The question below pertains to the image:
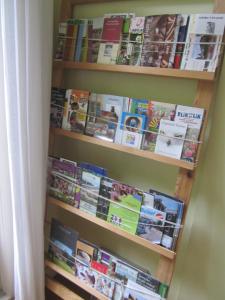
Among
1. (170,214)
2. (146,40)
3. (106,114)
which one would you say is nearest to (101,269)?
(170,214)

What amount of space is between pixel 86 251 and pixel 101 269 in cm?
10

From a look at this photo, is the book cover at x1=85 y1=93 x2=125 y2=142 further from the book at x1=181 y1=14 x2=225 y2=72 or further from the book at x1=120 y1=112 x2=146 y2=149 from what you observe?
the book at x1=181 y1=14 x2=225 y2=72

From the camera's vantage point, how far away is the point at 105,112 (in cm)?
103

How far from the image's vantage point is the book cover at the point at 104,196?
1054 mm

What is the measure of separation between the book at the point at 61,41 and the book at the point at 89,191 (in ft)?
1.73

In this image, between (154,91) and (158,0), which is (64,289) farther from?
(158,0)

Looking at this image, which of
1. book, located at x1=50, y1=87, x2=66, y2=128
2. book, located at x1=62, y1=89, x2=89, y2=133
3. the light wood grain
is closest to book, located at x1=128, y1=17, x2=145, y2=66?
book, located at x1=62, y1=89, x2=89, y2=133

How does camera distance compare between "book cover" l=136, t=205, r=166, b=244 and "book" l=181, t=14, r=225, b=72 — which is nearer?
"book" l=181, t=14, r=225, b=72

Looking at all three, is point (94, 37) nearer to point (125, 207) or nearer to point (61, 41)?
point (61, 41)

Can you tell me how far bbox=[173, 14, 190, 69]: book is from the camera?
2.71 ft

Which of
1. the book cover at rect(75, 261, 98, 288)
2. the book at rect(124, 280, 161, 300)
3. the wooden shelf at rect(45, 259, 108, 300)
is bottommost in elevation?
the wooden shelf at rect(45, 259, 108, 300)

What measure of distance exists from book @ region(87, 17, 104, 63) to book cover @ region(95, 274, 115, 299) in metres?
0.94

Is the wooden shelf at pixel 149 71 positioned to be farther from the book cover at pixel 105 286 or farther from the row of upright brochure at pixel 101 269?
the book cover at pixel 105 286

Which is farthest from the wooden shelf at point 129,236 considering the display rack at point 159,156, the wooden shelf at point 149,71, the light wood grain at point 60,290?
the wooden shelf at point 149,71
